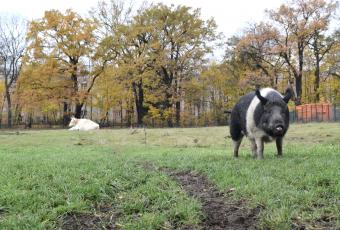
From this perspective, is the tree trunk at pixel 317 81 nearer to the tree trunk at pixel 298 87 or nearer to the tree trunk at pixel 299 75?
the tree trunk at pixel 299 75

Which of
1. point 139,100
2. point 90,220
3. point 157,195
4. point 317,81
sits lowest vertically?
point 90,220

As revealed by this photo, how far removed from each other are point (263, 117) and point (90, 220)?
6.23 m

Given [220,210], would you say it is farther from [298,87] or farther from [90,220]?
[298,87]

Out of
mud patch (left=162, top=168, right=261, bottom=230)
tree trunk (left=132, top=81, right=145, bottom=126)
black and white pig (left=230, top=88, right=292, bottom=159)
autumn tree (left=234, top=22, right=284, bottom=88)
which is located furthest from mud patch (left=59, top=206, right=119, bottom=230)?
autumn tree (left=234, top=22, right=284, bottom=88)

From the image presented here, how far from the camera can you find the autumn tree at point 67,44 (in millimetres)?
57562

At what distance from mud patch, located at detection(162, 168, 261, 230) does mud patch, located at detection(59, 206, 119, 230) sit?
125cm

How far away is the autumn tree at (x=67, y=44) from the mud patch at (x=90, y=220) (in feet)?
170

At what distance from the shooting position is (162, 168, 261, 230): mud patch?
593 centimetres

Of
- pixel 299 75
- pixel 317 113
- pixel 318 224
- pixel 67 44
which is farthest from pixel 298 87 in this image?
pixel 318 224

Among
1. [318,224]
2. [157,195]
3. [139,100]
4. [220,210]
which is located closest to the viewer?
[318,224]

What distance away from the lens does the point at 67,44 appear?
57875 millimetres

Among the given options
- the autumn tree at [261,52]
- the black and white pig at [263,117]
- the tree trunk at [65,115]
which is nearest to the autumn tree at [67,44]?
the tree trunk at [65,115]

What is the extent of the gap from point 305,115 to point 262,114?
44.2m

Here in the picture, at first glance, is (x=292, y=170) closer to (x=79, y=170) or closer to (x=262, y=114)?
(x=262, y=114)
